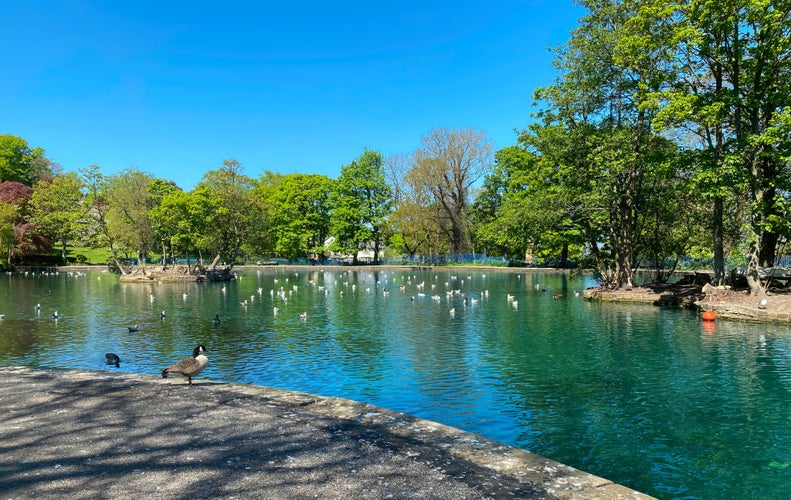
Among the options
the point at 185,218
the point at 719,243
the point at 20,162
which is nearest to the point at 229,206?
the point at 185,218

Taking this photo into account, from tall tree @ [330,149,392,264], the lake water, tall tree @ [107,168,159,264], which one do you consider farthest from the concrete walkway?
tall tree @ [330,149,392,264]

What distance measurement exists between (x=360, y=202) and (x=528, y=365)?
72741mm

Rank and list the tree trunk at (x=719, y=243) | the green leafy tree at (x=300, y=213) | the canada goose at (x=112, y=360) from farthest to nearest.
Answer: the green leafy tree at (x=300, y=213) < the tree trunk at (x=719, y=243) < the canada goose at (x=112, y=360)

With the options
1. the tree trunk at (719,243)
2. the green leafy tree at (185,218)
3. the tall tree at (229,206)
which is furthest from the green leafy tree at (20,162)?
the tree trunk at (719,243)

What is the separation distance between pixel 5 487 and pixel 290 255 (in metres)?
89.1

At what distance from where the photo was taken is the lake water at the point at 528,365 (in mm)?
9797

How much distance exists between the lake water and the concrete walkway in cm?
260

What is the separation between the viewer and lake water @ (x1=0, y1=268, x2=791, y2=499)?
9.80 m

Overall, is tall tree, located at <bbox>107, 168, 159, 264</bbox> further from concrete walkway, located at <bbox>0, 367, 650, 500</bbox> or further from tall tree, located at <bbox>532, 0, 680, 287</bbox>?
concrete walkway, located at <bbox>0, 367, 650, 500</bbox>

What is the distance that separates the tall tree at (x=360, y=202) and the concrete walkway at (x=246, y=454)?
76.6 m

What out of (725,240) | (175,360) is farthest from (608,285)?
(175,360)

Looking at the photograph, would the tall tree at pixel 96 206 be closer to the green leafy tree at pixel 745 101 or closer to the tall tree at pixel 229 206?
the tall tree at pixel 229 206

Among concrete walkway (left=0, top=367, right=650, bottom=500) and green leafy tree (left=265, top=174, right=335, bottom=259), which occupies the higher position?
green leafy tree (left=265, top=174, right=335, bottom=259)

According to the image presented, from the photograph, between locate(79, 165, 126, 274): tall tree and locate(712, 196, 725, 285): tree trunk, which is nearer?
locate(712, 196, 725, 285): tree trunk
